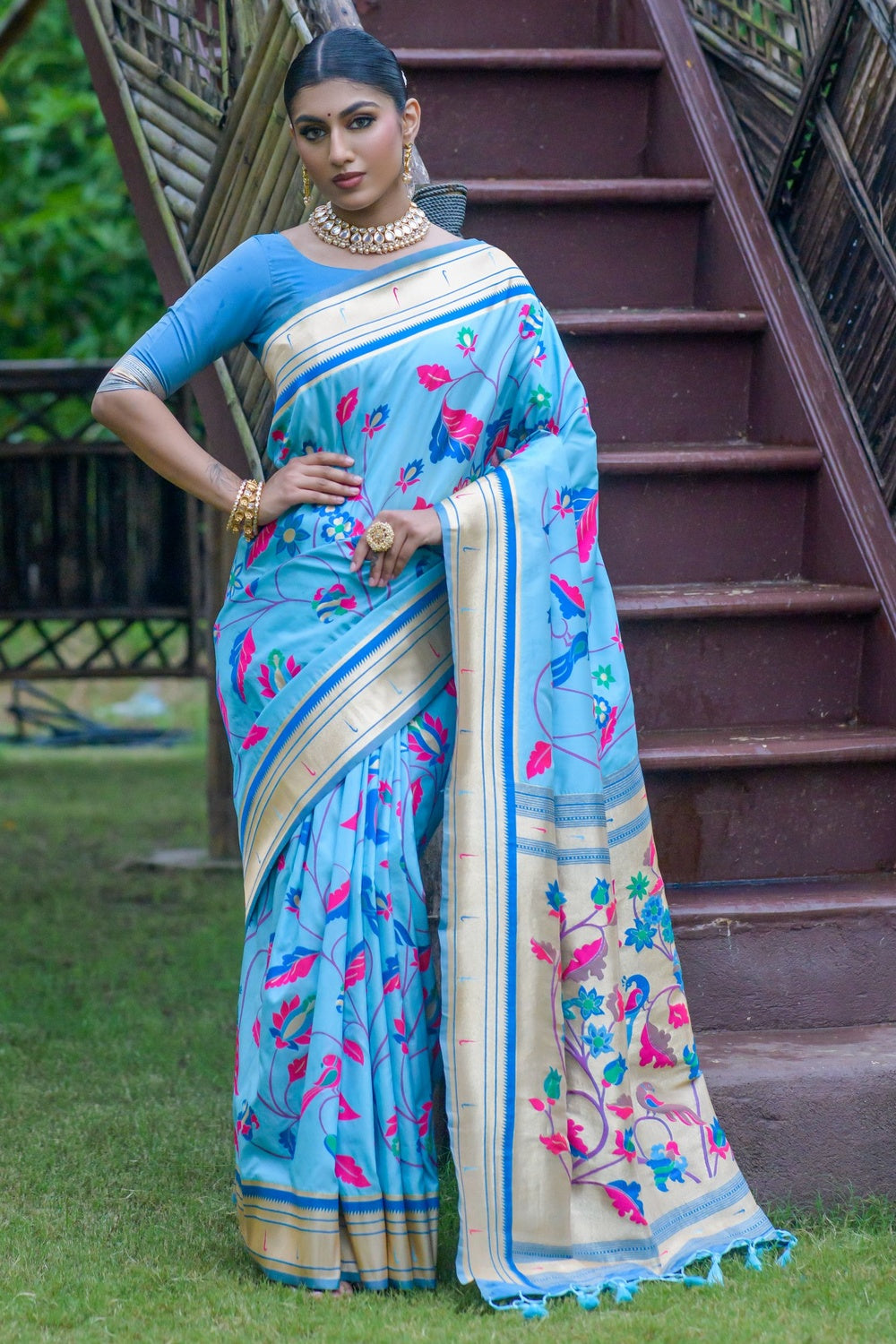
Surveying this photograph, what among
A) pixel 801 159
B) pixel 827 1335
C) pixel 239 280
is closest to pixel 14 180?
pixel 801 159

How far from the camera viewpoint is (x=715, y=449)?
3553 millimetres

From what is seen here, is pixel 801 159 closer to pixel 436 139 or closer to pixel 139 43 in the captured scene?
pixel 436 139

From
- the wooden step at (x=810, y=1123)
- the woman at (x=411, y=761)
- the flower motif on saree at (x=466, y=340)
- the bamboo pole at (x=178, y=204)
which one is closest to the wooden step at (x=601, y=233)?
the bamboo pole at (x=178, y=204)

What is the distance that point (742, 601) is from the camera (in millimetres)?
3293

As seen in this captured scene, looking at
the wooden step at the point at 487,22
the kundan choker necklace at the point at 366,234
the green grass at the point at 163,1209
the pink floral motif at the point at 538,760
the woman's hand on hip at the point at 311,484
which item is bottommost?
the green grass at the point at 163,1209

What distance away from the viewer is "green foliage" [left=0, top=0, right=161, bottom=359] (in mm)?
10898

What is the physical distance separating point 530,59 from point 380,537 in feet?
7.01

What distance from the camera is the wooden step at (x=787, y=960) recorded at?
2980 millimetres

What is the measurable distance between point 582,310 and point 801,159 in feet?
2.08

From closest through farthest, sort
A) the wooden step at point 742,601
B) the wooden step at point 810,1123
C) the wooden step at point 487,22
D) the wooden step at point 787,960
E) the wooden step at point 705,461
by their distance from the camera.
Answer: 1. the wooden step at point 810,1123
2. the wooden step at point 787,960
3. the wooden step at point 742,601
4. the wooden step at point 705,461
5. the wooden step at point 487,22

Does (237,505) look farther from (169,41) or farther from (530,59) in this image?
(530,59)

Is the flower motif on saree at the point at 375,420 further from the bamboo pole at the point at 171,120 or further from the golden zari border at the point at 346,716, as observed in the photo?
the bamboo pole at the point at 171,120

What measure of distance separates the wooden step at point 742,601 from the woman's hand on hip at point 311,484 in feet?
2.77

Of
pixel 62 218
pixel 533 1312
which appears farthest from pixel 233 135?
pixel 62 218
